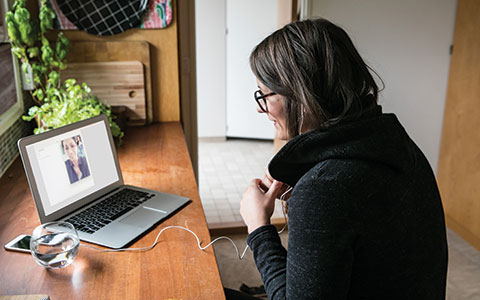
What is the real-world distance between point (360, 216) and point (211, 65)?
385cm

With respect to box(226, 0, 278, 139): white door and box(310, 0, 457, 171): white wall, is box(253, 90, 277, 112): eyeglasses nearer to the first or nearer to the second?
box(310, 0, 457, 171): white wall

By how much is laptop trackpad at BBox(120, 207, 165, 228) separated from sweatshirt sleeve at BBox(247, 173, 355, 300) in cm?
51

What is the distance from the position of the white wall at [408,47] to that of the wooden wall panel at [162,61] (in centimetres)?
87

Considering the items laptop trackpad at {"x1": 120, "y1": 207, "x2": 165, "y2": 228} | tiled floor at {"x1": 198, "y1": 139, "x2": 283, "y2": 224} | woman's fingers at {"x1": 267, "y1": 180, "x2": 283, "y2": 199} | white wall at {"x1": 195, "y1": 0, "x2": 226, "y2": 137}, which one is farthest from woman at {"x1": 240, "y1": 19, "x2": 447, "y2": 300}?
white wall at {"x1": 195, "y1": 0, "x2": 226, "y2": 137}

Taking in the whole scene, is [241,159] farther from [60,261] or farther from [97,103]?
[60,261]

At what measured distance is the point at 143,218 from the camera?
1.34 metres

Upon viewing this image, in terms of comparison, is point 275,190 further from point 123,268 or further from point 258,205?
point 123,268

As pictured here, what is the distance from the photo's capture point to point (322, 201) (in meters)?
0.85

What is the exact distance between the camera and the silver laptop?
125 cm

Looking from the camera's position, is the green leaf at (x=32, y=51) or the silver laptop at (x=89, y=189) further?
the green leaf at (x=32, y=51)

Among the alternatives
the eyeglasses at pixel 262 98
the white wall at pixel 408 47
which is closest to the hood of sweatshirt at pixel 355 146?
the eyeglasses at pixel 262 98

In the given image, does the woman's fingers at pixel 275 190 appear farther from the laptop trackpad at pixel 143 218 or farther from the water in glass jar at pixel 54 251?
the water in glass jar at pixel 54 251

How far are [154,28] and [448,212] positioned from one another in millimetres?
2055

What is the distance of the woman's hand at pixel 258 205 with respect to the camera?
1.12 meters
